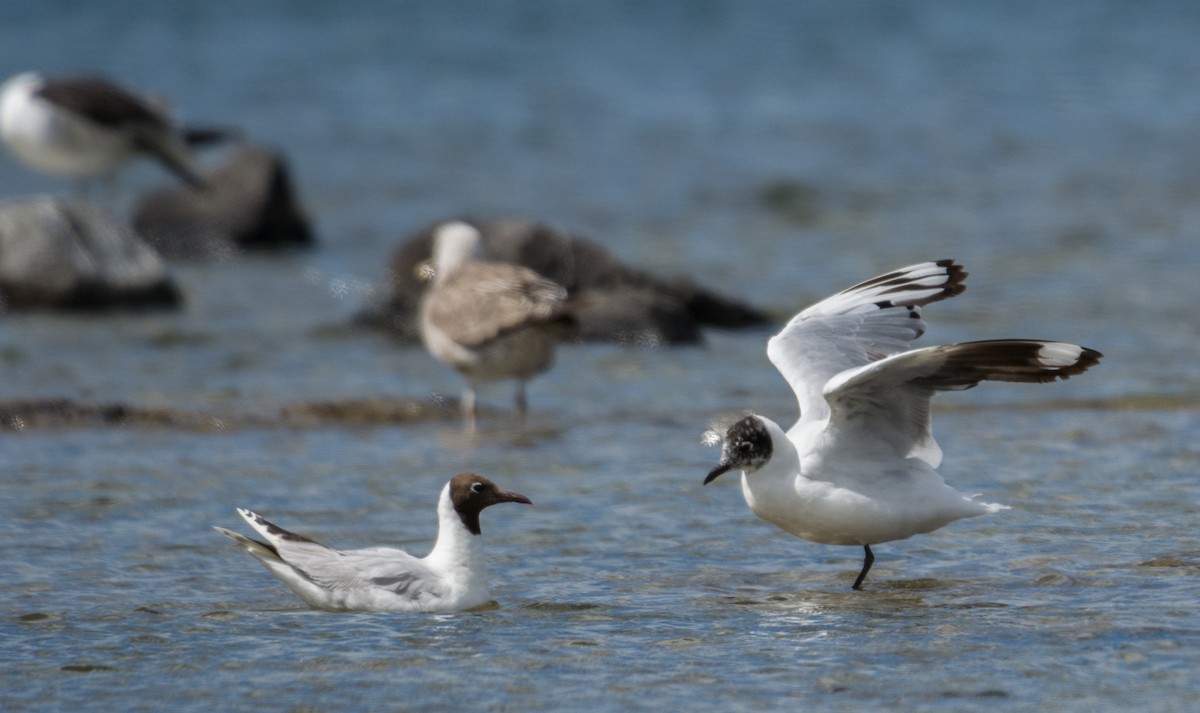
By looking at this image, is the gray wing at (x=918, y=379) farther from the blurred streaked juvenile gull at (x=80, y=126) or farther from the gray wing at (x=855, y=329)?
the blurred streaked juvenile gull at (x=80, y=126)

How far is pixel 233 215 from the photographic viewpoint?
58.9 feet

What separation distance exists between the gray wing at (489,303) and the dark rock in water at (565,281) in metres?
2.28

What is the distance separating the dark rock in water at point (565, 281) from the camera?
1337cm

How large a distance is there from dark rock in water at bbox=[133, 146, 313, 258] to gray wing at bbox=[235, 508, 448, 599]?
36.9 ft

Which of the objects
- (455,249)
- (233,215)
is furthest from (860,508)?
(233,215)

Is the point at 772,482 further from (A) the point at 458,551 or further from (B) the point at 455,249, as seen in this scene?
(B) the point at 455,249

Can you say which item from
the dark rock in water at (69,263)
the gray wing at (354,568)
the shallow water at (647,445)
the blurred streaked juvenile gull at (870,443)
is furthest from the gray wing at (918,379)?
the dark rock in water at (69,263)

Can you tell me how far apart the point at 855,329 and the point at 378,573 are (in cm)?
230

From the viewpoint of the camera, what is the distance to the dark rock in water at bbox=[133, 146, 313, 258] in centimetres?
1758

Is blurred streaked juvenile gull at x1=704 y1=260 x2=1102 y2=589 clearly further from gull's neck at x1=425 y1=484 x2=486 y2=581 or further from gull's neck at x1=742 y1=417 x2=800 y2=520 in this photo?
gull's neck at x1=425 y1=484 x2=486 y2=581

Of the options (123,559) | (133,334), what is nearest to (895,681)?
(123,559)

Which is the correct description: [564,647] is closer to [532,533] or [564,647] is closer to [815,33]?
[532,533]

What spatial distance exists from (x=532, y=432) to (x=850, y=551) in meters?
2.82

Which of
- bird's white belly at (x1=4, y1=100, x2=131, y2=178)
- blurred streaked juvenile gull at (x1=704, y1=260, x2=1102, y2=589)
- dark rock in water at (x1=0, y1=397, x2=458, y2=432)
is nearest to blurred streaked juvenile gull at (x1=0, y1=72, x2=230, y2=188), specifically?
bird's white belly at (x1=4, y1=100, x2=131, y2=178)
